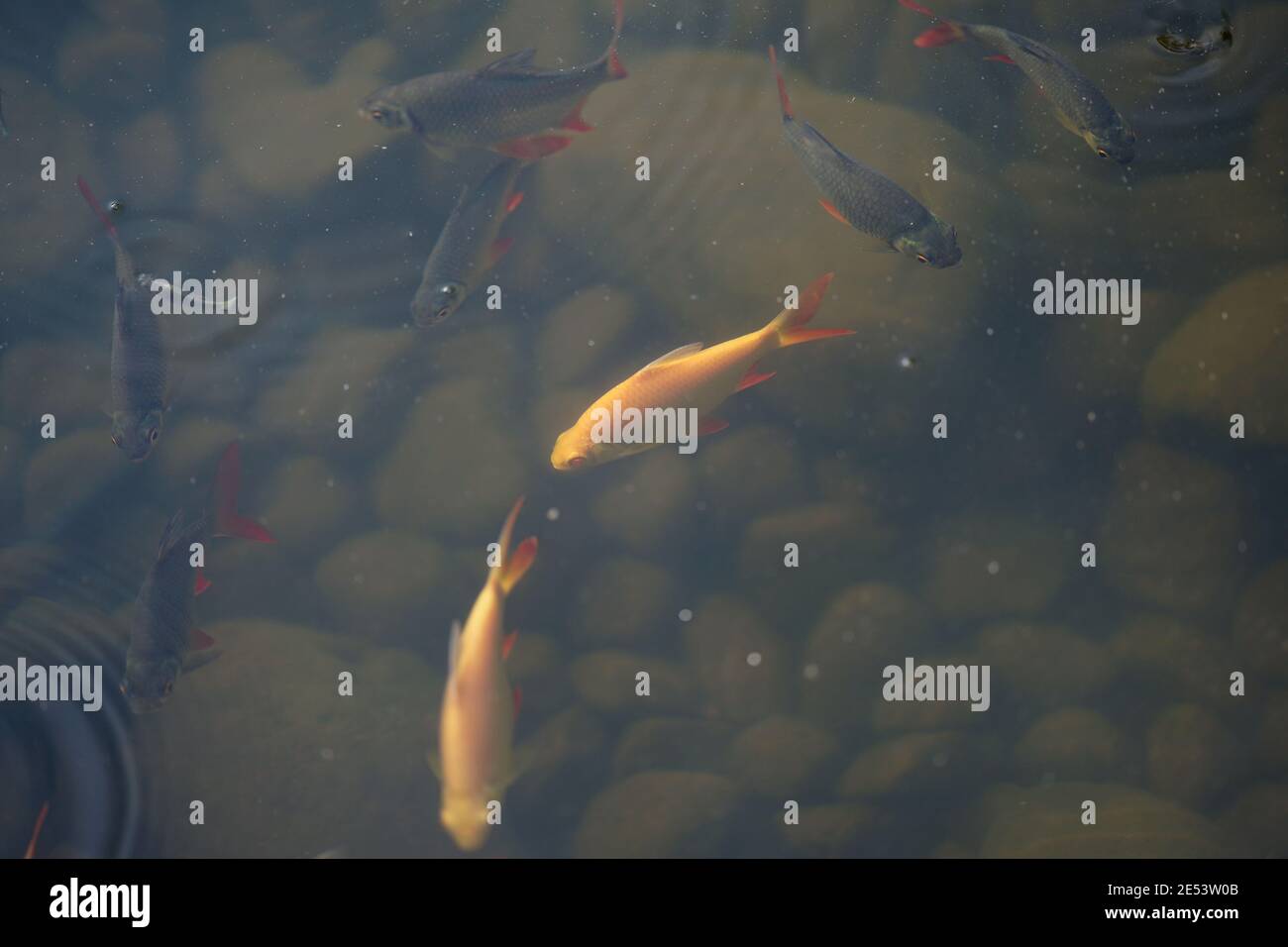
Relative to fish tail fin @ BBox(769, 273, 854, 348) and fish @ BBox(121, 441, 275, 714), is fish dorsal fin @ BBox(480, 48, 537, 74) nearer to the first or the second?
fish tail fin @ BBox(769, 273, 854, 348)

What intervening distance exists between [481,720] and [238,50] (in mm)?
4044

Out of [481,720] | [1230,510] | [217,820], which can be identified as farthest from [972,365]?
[217,820]

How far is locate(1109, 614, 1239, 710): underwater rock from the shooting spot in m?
4.14

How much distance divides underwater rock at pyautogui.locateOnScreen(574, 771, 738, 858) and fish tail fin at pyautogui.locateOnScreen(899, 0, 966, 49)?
361cm

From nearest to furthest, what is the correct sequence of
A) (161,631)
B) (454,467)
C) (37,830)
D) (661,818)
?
(161,631)
(37,830)
(661,818)
(454,467)

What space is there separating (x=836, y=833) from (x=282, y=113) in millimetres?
4729

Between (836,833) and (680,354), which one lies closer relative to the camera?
(680,354)

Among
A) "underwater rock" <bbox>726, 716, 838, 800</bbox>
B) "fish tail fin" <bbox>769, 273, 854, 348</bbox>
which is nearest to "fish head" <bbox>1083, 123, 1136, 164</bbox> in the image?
"fish tail fin" <bbox>769, 273, 854, 348</bbox>

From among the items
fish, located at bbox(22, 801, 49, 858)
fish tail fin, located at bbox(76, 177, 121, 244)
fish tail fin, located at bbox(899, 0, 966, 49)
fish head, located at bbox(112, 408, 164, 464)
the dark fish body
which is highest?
fish tail fin, located at bbox(899, 0, 966, 49)

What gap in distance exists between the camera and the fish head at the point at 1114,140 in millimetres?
3525

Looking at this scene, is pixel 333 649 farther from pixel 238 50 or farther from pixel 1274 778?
pixel 1274 778

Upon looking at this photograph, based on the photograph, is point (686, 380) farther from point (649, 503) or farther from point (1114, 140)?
point (1114, 140)

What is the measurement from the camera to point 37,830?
12.2ft

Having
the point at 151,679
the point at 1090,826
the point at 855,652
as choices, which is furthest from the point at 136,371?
the point at 1090,826
